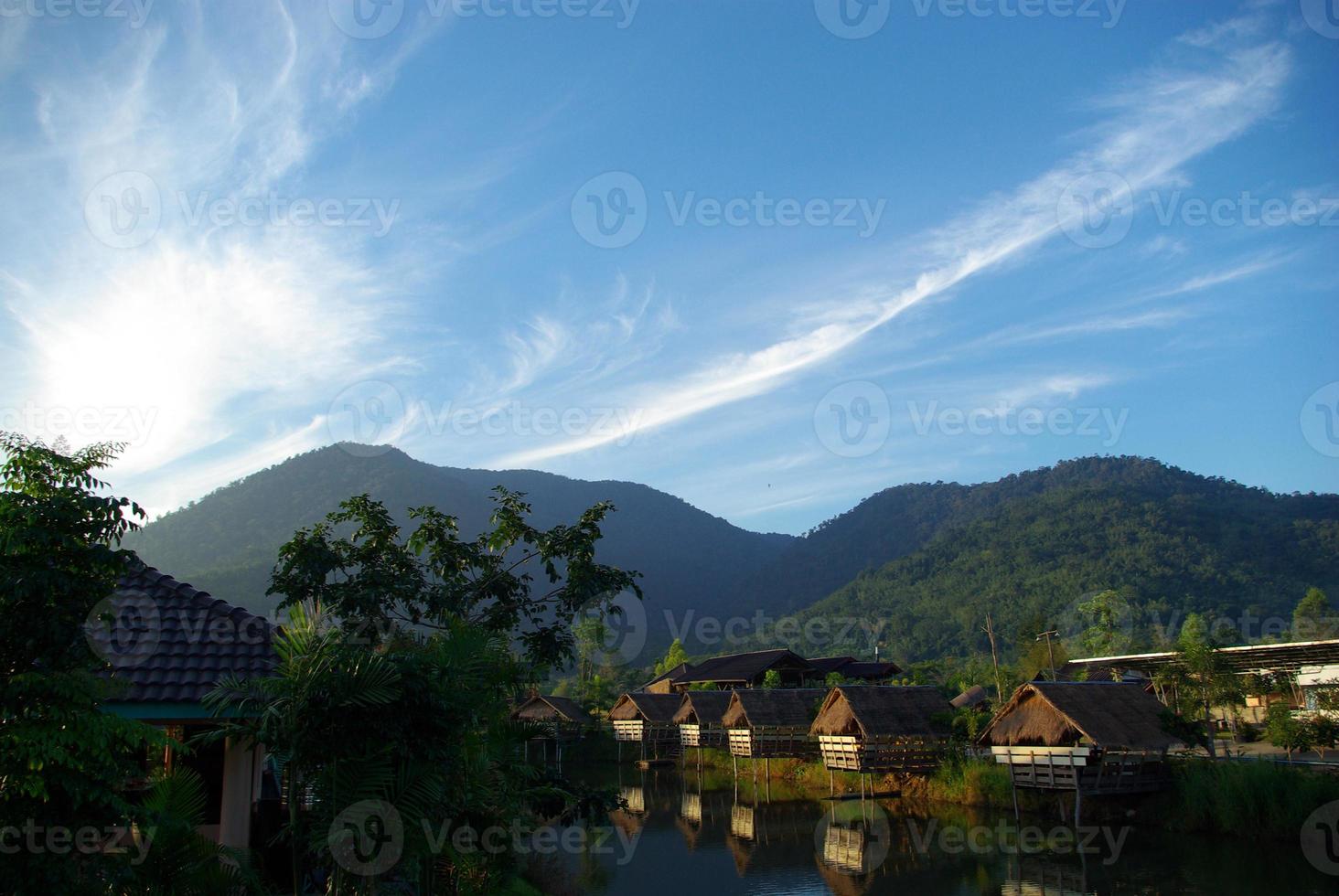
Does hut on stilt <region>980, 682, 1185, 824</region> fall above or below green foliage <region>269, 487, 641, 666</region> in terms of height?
below

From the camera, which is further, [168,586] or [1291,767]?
[1291,767]

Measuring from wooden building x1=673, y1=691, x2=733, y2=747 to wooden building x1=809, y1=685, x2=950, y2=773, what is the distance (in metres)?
10.2

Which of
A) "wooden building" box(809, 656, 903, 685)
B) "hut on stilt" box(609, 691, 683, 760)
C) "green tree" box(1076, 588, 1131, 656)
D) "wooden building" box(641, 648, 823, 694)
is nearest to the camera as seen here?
"hut on stilt" box(609, 691, 683, 760)

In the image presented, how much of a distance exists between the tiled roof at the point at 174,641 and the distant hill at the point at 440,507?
2497 inches

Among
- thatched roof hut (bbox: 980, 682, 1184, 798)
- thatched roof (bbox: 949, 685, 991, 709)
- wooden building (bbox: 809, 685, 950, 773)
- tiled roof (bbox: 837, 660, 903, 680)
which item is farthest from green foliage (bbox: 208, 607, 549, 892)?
tiled roof (bbox: 837, 660, 903, 680)

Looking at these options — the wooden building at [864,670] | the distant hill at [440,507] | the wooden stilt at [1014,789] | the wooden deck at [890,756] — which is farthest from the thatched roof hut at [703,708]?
the distant hill at [440,507]

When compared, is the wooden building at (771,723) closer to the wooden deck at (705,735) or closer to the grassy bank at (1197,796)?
the wooden deck at (705,735)

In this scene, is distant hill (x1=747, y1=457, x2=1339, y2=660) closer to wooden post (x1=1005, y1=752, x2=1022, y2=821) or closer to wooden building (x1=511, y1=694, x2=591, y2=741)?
wooden building (x1=511, y1=694, x2=591, y2=741)

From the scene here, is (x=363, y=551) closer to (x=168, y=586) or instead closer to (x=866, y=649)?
(x=168, y=586)

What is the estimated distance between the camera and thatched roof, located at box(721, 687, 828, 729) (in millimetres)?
31406

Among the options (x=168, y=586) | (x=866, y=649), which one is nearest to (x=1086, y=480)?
(x=866, y=649)

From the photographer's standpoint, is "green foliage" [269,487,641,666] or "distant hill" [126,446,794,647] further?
"distant hill" [126,446,794,647]

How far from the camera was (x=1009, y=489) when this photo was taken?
13500 centimetres

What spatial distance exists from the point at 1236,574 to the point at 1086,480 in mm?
56048
